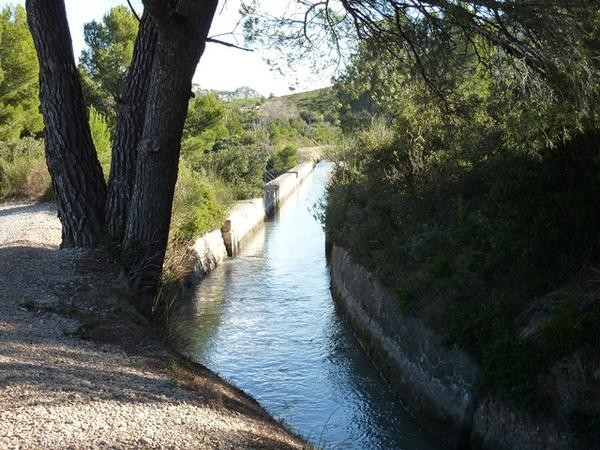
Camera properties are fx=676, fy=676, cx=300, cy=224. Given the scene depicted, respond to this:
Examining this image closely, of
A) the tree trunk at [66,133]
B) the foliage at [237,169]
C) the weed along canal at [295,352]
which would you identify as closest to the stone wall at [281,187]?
the foliage at [237,169]

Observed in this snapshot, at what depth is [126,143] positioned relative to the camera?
904 centimetres

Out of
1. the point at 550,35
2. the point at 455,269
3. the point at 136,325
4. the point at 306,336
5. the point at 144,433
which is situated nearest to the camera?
the point at 144,433

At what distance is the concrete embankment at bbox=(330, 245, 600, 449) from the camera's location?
575 cm

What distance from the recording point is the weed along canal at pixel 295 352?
308 inches

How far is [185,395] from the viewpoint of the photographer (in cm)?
558

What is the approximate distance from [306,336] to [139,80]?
495 centimetres

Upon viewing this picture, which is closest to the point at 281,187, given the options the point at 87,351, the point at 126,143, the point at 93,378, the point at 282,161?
the point at 282,161

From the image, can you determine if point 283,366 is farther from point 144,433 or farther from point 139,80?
point 144,433

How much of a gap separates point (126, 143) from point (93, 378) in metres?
4.31

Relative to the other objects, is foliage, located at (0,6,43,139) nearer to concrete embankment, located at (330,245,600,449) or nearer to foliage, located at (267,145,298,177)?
foliage, located at (267,145,298,177)

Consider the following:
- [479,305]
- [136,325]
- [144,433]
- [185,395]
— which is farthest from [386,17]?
[144,433]

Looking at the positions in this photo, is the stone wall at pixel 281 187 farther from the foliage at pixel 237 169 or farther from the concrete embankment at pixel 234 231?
the foliage at pixel 237 169

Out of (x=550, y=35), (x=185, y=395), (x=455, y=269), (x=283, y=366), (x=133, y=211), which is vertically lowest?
(x=283, y=366)

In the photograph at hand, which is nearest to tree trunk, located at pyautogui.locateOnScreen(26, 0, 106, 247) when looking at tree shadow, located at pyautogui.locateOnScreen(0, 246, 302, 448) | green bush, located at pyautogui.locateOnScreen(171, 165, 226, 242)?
tree shadow, located at pyautogui.locateOnScreen(0, 246, 302, 448)
